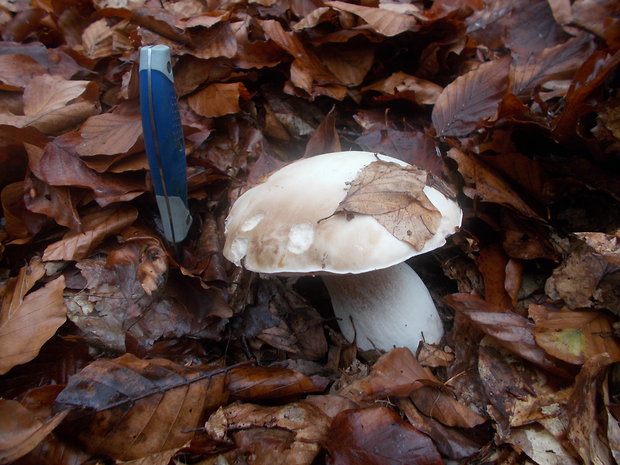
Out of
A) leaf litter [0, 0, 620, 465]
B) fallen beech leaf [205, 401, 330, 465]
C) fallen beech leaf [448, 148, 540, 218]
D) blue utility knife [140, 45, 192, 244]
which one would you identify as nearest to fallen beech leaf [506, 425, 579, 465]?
leaf litter [0, 0, 620, 465]

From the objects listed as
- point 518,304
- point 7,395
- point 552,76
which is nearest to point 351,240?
point 518,304

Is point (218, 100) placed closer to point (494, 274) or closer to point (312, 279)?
point (312, 279)

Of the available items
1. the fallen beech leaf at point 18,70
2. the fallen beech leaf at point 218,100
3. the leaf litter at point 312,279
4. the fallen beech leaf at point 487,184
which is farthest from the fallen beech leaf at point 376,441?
the fallen beech leaf at point 18,70

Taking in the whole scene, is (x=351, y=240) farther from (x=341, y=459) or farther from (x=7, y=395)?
(x=7, y=395)

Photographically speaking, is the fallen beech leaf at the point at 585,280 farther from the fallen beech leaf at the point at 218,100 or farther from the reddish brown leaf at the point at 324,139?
the fallen beech leaf at the point at 218,100

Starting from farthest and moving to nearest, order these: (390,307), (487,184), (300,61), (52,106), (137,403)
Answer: (300,61) < (52,106) < (487,184) < (390,307) < (137,403)

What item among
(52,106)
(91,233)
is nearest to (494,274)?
(91,233)

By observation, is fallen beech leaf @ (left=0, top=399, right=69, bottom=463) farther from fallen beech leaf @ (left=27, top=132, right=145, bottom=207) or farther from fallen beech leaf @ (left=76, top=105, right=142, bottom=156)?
fallen beech leaf @ (left=76, top=105, right=142, bottom=156)
